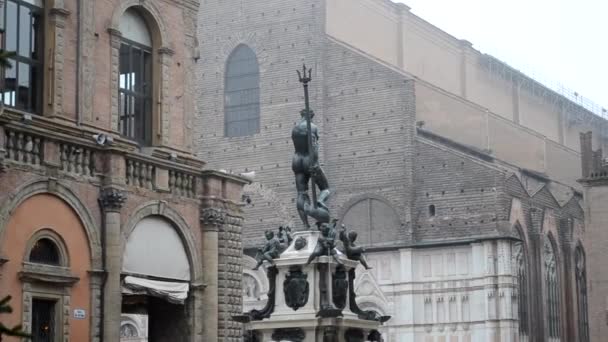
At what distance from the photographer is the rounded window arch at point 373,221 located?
5116 cm

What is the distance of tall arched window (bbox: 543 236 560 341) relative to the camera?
174 feet

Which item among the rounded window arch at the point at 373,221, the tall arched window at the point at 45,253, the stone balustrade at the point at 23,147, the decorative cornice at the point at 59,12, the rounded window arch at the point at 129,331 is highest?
the decorative cornice at the point at 59,12

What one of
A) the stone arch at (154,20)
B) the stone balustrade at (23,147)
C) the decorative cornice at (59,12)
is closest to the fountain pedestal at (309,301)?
the stone balustrade at (23,147)

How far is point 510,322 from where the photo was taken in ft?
155

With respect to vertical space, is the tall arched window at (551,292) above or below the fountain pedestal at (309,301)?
above

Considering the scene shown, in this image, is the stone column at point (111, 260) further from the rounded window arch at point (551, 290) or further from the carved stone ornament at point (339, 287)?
the rounded window arch at point (551, 290)

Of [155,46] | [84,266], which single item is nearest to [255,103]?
[155,46]

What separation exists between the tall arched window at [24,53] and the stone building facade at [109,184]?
0.09ft

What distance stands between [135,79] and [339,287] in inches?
398

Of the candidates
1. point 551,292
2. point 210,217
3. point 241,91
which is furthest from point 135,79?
point 551,292

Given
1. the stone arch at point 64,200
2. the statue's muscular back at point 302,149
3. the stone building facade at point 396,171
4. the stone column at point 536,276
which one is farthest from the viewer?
the stone column at point 536,276

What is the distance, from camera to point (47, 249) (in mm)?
24875

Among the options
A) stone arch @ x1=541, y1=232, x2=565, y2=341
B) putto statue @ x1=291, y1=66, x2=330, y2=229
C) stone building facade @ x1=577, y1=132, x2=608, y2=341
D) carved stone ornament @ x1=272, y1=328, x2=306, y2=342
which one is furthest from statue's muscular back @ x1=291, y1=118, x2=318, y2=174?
stone arch @ x1=541, y1=232, x2=565, y2=341

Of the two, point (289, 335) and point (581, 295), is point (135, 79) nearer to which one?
point (289, 335)
